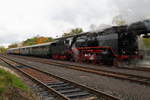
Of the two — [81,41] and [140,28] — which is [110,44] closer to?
[140,28]

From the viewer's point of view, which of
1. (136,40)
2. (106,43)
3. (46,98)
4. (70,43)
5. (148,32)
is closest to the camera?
(46,98)

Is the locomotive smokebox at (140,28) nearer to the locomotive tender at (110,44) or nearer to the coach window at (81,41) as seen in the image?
the locomotive tender at (110,44)

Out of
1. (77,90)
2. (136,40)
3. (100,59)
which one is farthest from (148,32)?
(77,90)

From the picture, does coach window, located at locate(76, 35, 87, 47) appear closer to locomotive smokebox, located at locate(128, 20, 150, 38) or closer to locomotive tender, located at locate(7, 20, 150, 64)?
locomotive tender, located at locate(7, 20, 150, 64)

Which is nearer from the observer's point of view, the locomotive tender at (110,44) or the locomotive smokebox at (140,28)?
the locomotive smokebox at (140,28)

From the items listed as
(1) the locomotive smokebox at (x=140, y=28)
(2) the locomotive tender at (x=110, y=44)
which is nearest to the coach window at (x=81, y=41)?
(2) the locomotive tender at (x=110, y=44)

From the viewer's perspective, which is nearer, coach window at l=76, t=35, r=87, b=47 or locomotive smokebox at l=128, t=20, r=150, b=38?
locomotive smokebox at l=128, t=20, r=150, b=38

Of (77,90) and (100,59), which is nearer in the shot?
(77,90)

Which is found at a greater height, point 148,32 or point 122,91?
point 148,32

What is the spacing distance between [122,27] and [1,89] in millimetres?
12136

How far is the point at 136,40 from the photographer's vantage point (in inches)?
630

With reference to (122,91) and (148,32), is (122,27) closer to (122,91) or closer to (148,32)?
(148,32)

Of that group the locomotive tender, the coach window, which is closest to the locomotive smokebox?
the locomotive tender

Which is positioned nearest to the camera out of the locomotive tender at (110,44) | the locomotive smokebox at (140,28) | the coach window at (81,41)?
the locomotive smokebox at (140,28)
